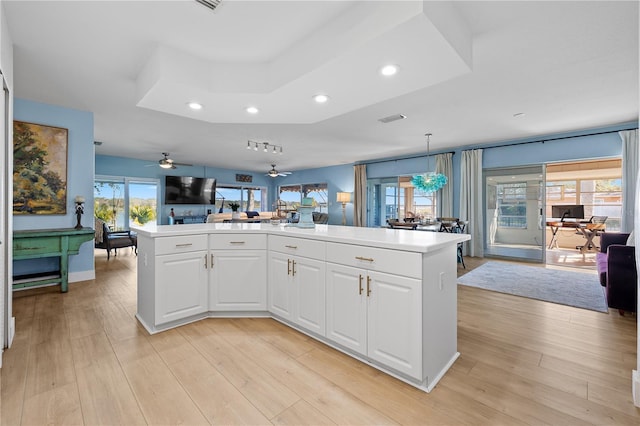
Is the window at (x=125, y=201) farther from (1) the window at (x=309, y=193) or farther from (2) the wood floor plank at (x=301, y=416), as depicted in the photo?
(2) the wood floor plank at (x=301, y=416)

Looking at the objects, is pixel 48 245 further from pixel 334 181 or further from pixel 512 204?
pixel 512 204

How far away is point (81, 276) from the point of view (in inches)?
156

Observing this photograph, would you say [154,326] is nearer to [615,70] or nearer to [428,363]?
[428,363]

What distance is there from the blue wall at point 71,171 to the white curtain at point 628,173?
26.1 feet

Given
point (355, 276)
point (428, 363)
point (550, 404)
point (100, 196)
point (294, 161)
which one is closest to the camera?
point (550, 404)

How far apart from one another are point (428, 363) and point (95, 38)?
331 centimetres

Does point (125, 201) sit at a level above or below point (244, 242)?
above

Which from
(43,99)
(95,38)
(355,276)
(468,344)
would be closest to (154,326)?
(355,276)

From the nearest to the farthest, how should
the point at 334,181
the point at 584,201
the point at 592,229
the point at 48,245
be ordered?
the point at 48,245 < the point at 592,229 < the point at 584,201 < the point at 334,181

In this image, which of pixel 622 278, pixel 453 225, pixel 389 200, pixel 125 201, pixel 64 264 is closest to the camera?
pixel 622 278

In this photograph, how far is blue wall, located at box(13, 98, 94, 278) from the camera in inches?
139

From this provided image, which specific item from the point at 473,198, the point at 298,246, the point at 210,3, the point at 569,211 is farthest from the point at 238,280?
the point at 569,211

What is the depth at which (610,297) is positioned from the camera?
2.78 metres

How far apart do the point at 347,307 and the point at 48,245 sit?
366cm
